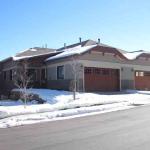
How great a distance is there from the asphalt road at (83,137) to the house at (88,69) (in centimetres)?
1443

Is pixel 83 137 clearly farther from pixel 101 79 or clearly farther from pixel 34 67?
pixel 34 67

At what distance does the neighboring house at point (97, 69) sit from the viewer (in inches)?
1120

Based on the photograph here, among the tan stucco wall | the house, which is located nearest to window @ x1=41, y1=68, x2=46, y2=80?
the house

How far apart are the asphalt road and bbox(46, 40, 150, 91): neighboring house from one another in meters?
15.8

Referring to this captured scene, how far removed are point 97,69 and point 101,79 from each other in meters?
1.06

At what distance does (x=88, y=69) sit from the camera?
95.3 feet

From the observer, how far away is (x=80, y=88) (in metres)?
27.9

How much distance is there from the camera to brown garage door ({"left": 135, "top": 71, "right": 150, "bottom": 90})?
35188mm

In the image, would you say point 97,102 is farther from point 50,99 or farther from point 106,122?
point 106,122

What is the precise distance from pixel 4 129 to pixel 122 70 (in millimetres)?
22353

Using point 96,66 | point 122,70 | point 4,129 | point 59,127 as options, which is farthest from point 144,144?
point 122,70

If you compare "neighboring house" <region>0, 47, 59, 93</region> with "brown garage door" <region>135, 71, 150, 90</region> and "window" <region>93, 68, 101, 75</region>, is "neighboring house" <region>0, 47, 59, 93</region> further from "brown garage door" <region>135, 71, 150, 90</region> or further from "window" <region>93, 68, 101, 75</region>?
"brown garage door" <region>135, 71, 150, 90</region>

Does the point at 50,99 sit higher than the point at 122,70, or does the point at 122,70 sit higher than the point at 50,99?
the point at 122,70

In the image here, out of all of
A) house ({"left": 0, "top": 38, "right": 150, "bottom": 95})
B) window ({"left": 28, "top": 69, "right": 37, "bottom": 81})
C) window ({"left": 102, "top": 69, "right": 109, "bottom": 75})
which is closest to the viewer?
house ({"left": 0, "top": 38, "right": 150, "bottom": 95})
